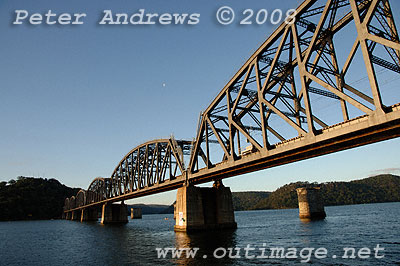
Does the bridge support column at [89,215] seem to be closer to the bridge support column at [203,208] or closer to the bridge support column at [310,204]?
the bridge support column at [310,204]

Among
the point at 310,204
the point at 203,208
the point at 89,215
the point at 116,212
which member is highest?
the point at 203,208

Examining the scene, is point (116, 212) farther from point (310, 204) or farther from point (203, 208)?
point (310, 204)

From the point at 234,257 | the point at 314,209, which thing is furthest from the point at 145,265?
the point at 314,209

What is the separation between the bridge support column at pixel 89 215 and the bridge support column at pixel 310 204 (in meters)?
133

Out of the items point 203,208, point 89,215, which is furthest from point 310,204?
point 89,215

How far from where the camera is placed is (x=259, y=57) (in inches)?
1534

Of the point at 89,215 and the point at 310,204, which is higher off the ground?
the point at 310,204

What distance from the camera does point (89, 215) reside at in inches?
7028

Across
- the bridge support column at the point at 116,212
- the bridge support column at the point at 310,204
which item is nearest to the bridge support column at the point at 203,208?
the bridge support column at the point at 310,204

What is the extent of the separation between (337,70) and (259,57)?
11.0 metres

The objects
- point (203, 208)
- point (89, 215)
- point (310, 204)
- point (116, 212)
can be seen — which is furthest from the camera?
point (89, 215)

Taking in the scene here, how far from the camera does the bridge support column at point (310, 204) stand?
304 ft

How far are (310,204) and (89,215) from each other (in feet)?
464

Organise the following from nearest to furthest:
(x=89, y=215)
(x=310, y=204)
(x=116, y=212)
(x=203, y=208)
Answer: (x=203, y=208)
(x=310, y=204)
(x=116, y=212)
(x=89, y=215)
